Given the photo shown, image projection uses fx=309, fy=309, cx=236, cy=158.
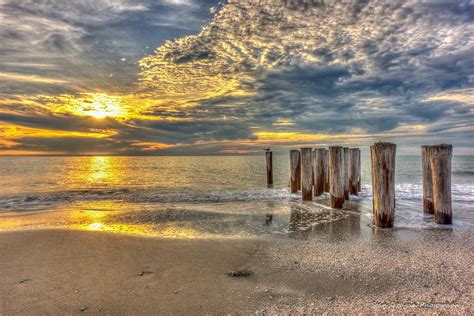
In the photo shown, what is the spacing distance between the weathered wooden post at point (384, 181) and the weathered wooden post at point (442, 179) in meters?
1.07

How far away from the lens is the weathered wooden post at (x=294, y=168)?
1537 cm

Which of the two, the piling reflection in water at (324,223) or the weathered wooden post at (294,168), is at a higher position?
the weathered wooden post at (294,168)

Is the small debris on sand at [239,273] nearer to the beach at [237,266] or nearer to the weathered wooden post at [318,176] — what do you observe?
the beach at [237,266]

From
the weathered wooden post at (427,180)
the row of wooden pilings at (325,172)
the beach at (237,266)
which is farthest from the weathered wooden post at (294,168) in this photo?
the weathered wooden post at (427,180)

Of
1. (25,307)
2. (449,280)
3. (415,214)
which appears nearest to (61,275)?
(25,307)

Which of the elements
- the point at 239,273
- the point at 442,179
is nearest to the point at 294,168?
the point at 442,179

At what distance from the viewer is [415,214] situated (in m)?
9.85

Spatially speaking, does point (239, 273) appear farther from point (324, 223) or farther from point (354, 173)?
point (354, 173)

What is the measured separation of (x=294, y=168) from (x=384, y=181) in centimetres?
806

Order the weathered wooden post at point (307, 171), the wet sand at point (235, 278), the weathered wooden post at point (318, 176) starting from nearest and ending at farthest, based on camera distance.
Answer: the wet sand at point (235, 278)
the weathered wooden post at point (307, 171)
the weathered wooden post at point (318, 176)

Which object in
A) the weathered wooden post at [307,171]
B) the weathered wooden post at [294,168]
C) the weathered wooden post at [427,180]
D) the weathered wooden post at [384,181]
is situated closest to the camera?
the weathered wooden post at [384,181]

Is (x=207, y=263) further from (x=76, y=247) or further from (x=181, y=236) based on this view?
(x=76, y=247)

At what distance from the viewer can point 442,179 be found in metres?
7.93

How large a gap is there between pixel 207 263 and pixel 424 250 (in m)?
4.20
